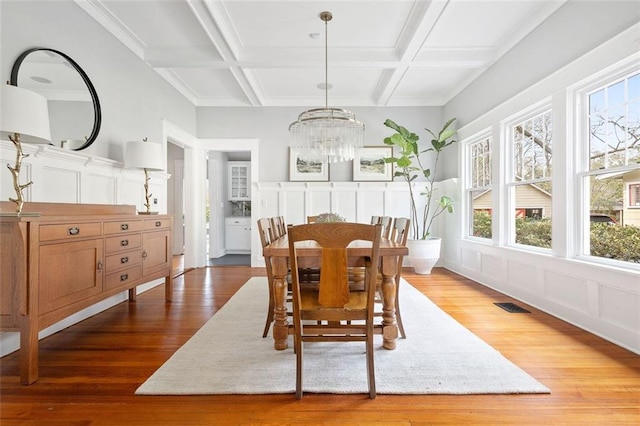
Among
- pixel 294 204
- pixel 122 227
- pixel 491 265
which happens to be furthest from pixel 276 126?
pixel 491 265

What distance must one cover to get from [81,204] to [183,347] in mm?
1601

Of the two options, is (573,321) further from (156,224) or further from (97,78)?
(97,78)

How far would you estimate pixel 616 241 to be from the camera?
7.80ft

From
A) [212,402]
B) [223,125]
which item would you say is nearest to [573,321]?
[212,402]

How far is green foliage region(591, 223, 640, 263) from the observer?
2229 millimetres

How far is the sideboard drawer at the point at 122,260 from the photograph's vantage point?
7.86 feet

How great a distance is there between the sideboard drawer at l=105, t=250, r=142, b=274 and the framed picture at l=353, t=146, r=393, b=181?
3528 millimetres

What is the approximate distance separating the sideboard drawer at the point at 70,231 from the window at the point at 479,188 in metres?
4.27

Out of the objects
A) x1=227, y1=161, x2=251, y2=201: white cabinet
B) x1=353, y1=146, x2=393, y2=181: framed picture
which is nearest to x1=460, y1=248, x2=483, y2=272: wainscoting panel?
x1=353, y1=146, x2=393, y2=181: framed picture

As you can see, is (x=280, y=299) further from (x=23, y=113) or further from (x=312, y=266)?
(x=23, y=113)

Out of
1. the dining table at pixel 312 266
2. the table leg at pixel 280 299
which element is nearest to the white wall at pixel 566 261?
the dining table at pixel 312 266

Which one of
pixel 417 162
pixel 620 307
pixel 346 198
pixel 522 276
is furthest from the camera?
pixel 417 162

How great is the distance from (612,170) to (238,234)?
6.31 metres

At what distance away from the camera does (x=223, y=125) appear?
5.38 metres
